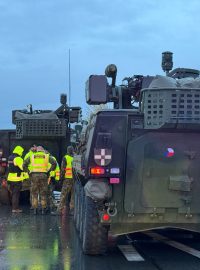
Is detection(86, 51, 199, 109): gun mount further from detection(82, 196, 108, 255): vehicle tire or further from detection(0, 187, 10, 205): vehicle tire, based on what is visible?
detection(0, 187, 10, 205): vehicle tire

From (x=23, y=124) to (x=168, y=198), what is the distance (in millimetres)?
8273

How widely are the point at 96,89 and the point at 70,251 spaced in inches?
98.6

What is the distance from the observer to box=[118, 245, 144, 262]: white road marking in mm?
7344

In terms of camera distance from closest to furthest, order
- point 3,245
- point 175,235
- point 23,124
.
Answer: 1. point 3,245
2. point 175,235
3. point 23,124

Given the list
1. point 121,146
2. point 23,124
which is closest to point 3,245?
point 121,146

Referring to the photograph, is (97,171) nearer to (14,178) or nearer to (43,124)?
(14,178)

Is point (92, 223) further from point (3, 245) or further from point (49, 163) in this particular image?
point (49, 163)

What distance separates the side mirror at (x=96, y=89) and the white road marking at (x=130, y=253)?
2.30 metres

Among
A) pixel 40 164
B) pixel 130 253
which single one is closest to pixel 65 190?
pixel 40 164

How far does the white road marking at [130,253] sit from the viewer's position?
7.34m

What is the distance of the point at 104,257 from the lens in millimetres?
7441

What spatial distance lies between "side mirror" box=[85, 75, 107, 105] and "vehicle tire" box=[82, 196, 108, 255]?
1.46 metres

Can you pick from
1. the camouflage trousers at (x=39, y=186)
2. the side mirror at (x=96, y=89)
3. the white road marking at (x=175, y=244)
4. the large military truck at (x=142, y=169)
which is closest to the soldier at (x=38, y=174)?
the camouflage trousers at (x=39, y=186)

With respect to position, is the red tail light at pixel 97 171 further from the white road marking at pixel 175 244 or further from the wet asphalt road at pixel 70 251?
the white road marking at pixel 175 244
